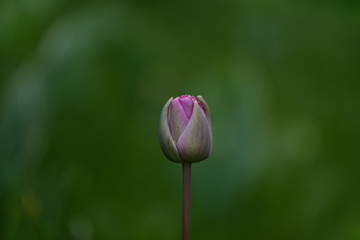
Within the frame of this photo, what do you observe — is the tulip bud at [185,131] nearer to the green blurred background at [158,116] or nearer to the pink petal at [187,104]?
the pink petal at [187,104]

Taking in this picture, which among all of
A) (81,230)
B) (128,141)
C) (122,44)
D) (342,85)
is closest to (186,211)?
(81,230)

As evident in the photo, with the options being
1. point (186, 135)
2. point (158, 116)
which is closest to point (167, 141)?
point (186, 135)

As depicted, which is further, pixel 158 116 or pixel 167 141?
pixel 158 116

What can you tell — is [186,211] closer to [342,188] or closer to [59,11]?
[342,188]

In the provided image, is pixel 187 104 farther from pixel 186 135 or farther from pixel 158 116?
pixel 158 116

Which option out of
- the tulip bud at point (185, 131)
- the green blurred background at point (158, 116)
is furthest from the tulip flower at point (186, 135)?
the green blurred background at point (158, 116)

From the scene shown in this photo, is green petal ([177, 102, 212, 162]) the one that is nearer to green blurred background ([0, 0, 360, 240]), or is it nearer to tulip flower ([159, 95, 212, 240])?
tulip flower ([159, 95, 212, 240])

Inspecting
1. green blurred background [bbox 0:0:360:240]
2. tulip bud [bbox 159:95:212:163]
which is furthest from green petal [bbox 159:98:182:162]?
green blurred background [bbox 0:0:360:240]
